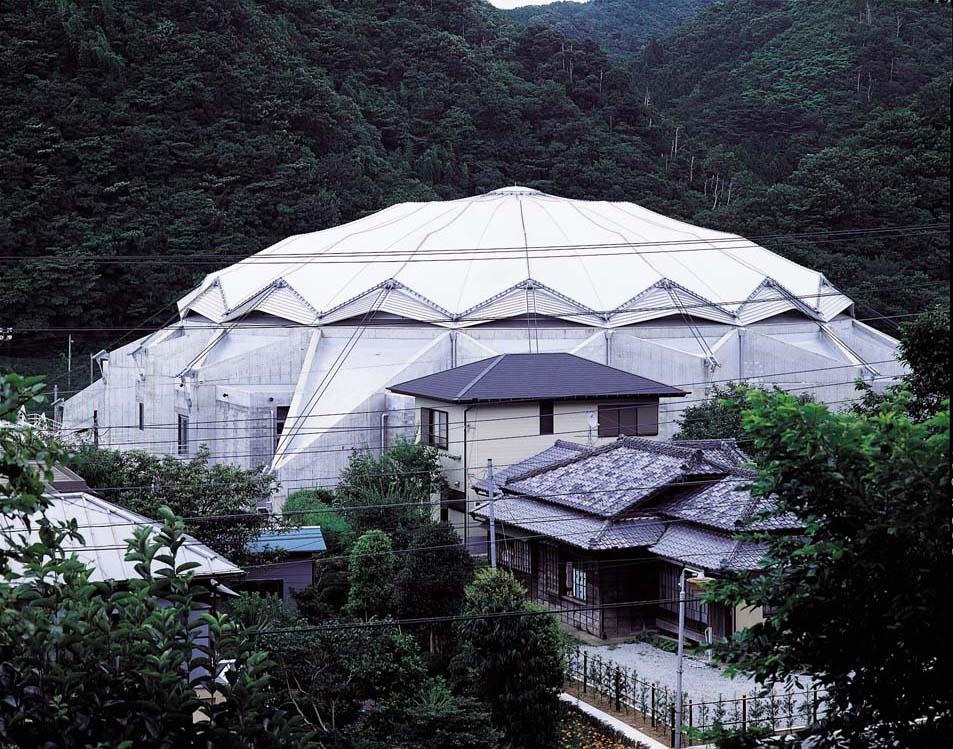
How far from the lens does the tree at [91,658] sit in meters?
4.48

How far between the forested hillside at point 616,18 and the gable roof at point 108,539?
6451cm

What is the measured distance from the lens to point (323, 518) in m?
18.4

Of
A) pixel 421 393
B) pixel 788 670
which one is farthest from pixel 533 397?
pixel 788 670

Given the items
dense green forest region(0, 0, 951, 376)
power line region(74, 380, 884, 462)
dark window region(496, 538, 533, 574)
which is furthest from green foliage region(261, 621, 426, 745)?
dense green forest region(0, 0, 951, 376)

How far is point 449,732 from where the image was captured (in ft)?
32.9

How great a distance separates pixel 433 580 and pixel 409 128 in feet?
142

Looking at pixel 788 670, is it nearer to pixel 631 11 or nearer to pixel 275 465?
pixel 275 465

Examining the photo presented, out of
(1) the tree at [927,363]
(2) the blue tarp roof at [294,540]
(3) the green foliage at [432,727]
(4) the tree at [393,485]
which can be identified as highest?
(1) the tree at [927,363]

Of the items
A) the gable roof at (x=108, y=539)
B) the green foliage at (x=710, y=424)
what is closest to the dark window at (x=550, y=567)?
the green foliage at (x=710, y=424)

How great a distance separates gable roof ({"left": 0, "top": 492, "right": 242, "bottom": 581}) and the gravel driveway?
5.31m

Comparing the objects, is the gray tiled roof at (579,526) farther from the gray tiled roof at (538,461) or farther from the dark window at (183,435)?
the dark window at (183,435)

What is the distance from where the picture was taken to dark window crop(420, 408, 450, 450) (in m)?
21.3

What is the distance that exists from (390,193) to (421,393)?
2792 cm

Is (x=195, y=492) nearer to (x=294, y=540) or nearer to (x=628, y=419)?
(x=294, y=540)
